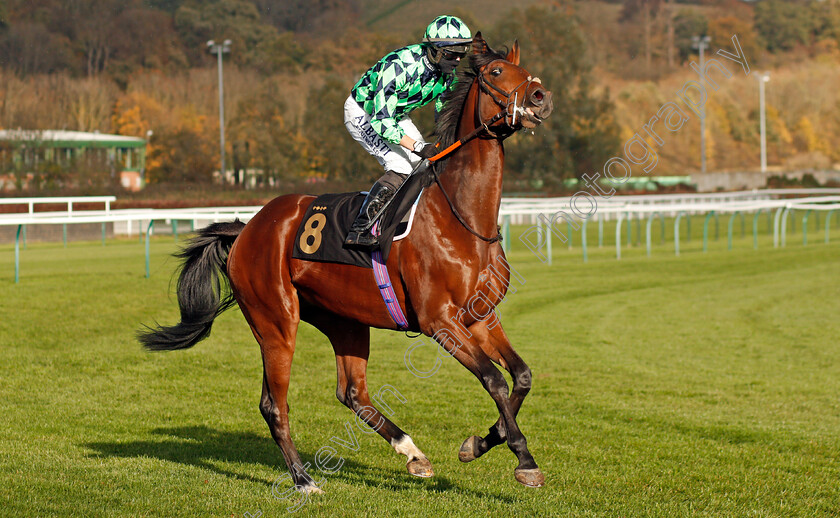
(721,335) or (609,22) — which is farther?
(609,22)

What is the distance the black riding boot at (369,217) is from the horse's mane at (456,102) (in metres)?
0.35

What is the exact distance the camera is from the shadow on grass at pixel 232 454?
4.22m

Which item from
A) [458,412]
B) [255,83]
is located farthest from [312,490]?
[255,83]

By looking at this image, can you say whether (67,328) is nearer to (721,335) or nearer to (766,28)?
(721,335)

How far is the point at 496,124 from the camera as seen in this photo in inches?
150

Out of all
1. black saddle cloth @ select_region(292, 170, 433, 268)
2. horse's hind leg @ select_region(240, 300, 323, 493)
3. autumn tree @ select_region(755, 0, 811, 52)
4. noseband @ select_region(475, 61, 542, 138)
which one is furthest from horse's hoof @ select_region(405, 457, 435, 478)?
autumn tree @ select_region(755, 0, 811, 52)

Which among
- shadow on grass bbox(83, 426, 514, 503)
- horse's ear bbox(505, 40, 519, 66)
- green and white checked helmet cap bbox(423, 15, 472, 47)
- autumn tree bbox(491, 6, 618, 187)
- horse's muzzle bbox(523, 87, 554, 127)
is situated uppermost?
autumn tree bbox(491, 6, 618, 187)

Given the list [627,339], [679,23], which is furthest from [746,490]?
[679,23]

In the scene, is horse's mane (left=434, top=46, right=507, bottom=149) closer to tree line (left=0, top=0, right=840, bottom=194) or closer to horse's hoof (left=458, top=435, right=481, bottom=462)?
horse's hoof (left=458, top=435, right=481, bottom=462)

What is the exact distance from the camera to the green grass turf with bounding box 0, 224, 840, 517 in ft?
13.0

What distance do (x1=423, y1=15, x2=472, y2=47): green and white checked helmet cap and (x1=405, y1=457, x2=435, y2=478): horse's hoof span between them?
1876 millimetres

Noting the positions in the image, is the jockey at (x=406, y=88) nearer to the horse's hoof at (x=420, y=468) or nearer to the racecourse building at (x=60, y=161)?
the horse's hoof at (x=420, y=468)

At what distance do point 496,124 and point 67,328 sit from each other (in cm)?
651

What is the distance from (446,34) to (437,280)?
1127 millimetres
